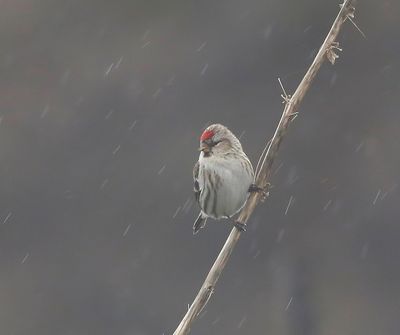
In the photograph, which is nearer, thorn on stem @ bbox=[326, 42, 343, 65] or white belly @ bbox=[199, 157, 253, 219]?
thorn on stem @ bbox=[326, 42, 343, 65]

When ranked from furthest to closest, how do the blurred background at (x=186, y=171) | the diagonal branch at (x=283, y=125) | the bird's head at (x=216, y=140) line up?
the blurred background at (x=186, y=171) → the bird's head at (x=216, y=140) → the diagonal branch at (x=283, y=125)

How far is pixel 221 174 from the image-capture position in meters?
5.35

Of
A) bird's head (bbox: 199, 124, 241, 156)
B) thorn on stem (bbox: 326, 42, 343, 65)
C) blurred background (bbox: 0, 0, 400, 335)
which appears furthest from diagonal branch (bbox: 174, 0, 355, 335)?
blurred background (bbox: 0, 0, 400, 335)

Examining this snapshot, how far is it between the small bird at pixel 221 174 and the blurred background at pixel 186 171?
304 inches

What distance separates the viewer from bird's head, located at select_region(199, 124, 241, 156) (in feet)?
16.5

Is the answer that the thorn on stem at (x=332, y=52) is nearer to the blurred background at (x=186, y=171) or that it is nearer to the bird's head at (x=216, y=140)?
the bird's head at (x=216, y=140)

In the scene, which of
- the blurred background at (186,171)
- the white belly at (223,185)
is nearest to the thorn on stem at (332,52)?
the white belly at (223,185)

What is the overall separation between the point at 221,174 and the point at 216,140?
0.91 feet

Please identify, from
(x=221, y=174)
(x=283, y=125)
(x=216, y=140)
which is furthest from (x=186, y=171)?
(x=283, y=125)

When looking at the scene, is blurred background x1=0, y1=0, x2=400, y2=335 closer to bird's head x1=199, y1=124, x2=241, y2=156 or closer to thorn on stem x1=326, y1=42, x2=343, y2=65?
bird's head x1=199, y1=124, x2=241, y2=156

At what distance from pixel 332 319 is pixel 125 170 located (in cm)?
410

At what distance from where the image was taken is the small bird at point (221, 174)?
5094mm

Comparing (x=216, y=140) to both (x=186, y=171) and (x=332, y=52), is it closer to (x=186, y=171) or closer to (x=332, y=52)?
(x=332, y=52)

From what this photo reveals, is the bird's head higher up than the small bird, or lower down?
higher up
